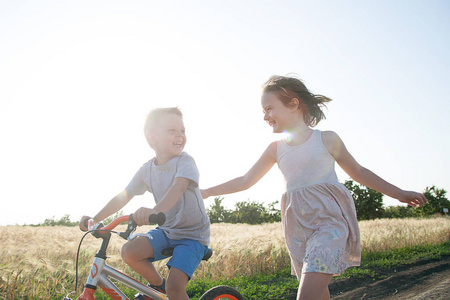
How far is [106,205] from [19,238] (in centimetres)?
553

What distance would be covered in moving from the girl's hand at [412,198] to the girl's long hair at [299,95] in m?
1.00

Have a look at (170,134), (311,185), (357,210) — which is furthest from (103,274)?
(357,210)

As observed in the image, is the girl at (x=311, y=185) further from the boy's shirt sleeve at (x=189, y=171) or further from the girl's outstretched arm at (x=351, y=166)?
the boy's shirt sleeve at (x=189, y=171)

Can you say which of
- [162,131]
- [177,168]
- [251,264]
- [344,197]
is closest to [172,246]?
[177,168]

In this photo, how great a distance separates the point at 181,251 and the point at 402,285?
5696 millimetres

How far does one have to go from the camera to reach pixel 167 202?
101 inches

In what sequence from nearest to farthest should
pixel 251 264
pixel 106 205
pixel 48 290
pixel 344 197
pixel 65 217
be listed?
pixel 344 197 < pixel 106 205 < pixel 48 290 < pixel 251 264 < pixel 65 217

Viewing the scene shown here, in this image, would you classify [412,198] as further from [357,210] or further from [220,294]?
[357,210]

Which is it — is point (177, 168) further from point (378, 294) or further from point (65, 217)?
point (65, 217)

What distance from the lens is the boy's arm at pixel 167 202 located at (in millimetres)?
2209

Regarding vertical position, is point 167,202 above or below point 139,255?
above

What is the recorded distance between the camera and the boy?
8.77ft

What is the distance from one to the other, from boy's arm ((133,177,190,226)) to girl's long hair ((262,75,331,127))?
1087 millimetres

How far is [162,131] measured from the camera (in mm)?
3021
